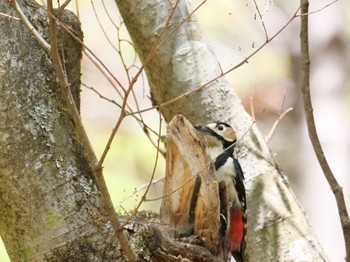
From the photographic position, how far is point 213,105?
3623 millimetres

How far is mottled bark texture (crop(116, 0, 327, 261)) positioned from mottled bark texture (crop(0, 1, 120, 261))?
2.90ft

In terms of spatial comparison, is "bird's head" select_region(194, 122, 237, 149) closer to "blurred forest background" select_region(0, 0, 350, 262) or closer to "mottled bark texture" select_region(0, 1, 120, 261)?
"mottled bark texture" select_region(0, 1, 120, 261)

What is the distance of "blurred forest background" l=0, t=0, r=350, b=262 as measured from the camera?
6434mm

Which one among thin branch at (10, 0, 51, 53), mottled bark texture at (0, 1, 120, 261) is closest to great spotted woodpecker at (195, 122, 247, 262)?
mottled bark texture at (0, 1, 120, 261)

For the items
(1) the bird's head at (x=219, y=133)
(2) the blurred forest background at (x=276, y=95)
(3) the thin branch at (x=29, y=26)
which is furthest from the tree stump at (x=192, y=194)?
(2) the blurred forest background at (x=276, y=95)

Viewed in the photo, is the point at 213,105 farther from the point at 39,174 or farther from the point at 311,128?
the point at 39,174

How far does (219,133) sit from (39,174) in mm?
1317

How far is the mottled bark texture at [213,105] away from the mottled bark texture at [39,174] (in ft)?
2.90


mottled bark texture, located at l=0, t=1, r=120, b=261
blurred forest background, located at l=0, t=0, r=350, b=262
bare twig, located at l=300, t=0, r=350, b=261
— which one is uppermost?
blurred forest background, located at l=0, t=0, r=350, b=262

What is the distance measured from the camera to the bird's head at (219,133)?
144 inches

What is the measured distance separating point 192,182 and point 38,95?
657 mm

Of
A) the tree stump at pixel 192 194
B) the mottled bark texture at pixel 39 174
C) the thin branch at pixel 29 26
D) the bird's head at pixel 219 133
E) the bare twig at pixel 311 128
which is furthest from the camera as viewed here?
the bird's head at pixel 219 133

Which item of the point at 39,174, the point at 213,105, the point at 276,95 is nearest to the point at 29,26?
the point at 39,174

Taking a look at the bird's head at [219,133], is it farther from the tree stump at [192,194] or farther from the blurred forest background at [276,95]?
the blurred forest background at [276,95]
